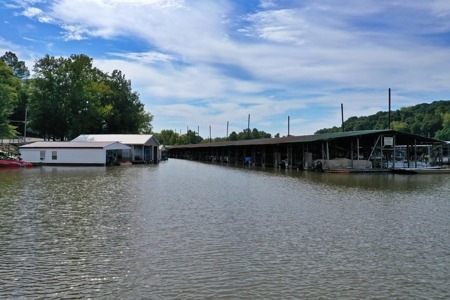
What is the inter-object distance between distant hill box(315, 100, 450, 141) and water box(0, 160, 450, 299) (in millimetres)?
95671

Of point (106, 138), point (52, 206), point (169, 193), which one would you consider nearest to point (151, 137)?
point (106, 138)

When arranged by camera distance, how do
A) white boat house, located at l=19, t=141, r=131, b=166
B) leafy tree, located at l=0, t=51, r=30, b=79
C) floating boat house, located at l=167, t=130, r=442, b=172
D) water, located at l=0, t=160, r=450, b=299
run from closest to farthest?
water, located at l=0, t=160, r=450, b=299 < floating boat house, located at l=167, t=130, r=442, b=172 < white boat house, located at l=19, t=141, r=131, b=166 < leafy tree, located at l=0, t=51, r=30, b=79

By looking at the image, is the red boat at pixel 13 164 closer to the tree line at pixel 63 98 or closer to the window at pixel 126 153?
the window at pixel 126 153

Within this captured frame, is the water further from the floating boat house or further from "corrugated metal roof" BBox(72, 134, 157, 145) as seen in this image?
"corrugated metal roof" BBox(72, 134, 157, 145)

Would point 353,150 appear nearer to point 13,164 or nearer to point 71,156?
point 71,156

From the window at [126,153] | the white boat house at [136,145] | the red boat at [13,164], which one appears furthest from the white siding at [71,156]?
the window at [126,153]

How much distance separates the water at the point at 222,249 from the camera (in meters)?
6.79

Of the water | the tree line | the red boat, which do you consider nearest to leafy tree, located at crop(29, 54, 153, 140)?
the tree line

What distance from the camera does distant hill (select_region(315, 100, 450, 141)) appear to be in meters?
106

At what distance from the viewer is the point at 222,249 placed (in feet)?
29.9

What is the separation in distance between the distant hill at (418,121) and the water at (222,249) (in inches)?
3767

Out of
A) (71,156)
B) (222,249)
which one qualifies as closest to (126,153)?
(71,156)

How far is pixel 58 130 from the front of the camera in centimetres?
6041

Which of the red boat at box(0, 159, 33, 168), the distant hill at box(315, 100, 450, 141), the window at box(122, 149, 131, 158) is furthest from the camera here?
the distant hill at box(315, 100, 450, 141)
